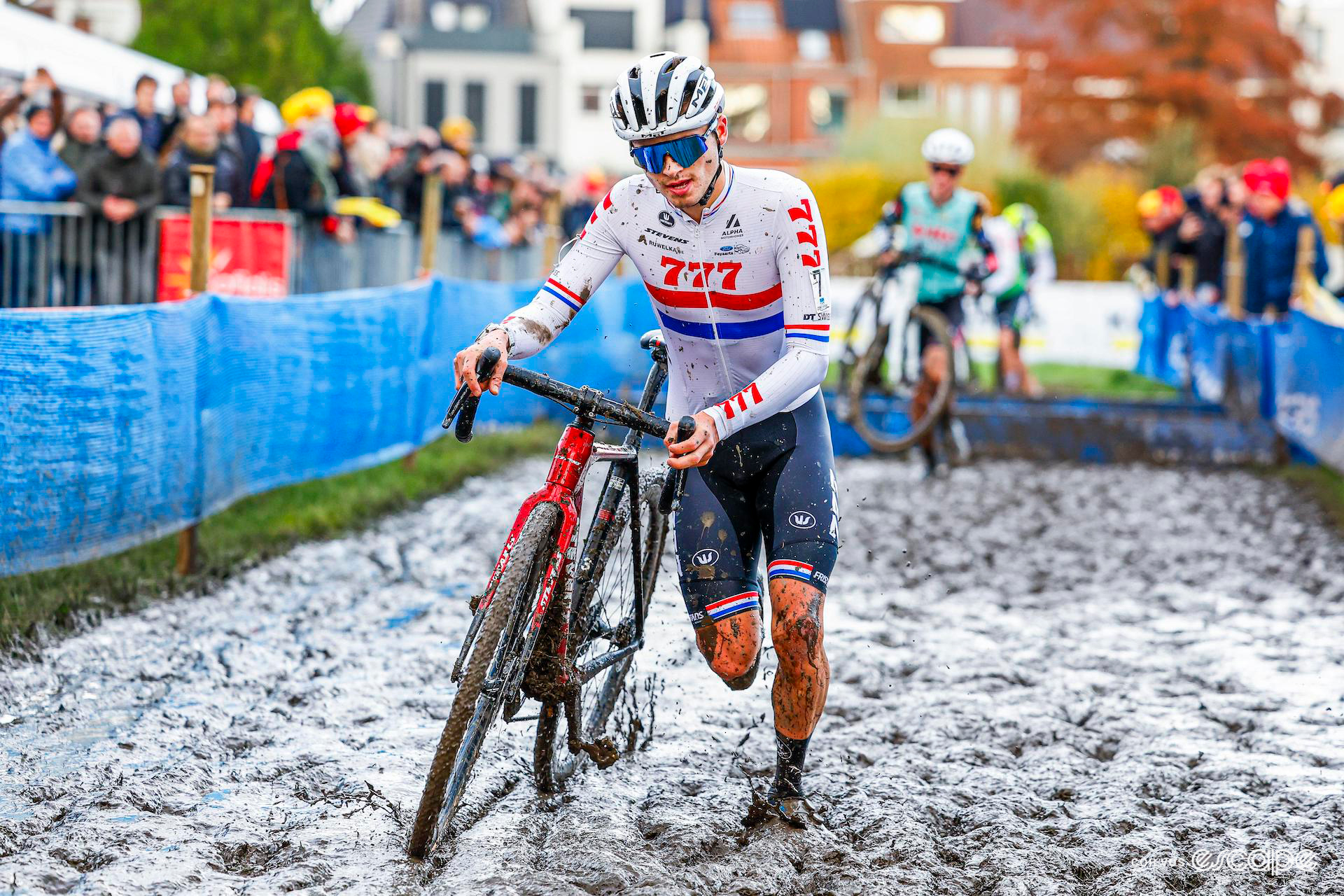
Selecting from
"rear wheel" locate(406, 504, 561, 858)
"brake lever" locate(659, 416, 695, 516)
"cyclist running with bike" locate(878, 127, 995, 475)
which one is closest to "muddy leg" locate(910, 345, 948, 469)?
"cyclist running with bike" locate(878, 127, 995, 475)

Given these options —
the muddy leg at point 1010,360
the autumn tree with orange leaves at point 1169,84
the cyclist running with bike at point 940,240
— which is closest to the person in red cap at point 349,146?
the cyclist running with bike at point 940,240

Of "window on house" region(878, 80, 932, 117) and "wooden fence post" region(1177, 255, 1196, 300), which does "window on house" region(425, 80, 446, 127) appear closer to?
"window on house" region(878, 80, 932, 117)

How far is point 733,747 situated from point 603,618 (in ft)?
3.08

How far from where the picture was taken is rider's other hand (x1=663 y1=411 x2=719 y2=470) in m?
4.46

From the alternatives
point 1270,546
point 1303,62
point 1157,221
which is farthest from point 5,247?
point 1303,62

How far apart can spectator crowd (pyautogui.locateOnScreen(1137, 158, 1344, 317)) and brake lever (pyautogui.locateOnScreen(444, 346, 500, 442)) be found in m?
11.2

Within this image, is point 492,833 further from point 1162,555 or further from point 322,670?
point 1162,555

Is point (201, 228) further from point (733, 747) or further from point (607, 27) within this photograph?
point (607, 27)

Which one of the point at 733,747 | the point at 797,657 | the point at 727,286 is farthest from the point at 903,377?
the point at 797,657

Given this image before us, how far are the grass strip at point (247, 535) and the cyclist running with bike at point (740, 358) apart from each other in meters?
3.01

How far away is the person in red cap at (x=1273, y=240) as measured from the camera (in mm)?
15383

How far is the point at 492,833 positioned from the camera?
4648 mm

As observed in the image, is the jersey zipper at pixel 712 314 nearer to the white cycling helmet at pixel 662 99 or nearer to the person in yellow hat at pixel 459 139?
the white cycling helmet at pixel 662 99

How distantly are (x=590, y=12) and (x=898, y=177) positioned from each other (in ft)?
92.8
